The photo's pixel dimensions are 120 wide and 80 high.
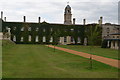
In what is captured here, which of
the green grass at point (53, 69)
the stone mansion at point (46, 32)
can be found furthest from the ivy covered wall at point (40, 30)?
the green grass at point (53, 69)

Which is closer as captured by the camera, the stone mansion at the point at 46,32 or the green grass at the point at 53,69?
the green grass at the point at 53,69

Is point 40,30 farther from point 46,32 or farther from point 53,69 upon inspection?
point 53,69

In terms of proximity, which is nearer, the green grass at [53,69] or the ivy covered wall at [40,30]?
the green grass at [53,69]

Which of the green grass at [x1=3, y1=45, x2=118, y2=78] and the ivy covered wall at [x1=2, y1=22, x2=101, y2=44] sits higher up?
the ivy covered wall at [x1=2, y1=22, x2=101, y2=44]

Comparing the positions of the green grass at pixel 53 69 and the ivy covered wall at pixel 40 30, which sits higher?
the ivy covered wall at pixel 40 30

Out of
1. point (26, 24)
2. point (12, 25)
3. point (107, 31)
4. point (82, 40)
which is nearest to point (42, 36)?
point (26, 24)

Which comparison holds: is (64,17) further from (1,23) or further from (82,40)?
(1,23)

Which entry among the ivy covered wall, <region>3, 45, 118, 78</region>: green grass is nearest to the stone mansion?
the ivy covered wall

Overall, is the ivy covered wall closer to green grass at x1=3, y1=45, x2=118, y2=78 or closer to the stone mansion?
the stone mansion

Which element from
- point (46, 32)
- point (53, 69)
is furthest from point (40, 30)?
point (53, 69)

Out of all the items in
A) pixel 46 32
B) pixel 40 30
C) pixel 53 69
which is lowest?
pixel 53 69

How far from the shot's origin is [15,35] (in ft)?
165

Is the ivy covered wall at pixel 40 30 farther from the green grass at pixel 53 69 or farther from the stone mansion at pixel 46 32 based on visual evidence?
the green grass at pixel 53 69

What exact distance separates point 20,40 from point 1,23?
25.1 ft
